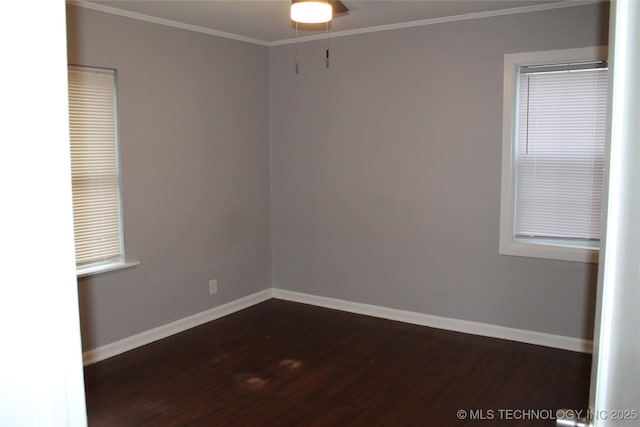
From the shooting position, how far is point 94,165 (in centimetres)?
366

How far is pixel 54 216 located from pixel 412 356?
3.35m

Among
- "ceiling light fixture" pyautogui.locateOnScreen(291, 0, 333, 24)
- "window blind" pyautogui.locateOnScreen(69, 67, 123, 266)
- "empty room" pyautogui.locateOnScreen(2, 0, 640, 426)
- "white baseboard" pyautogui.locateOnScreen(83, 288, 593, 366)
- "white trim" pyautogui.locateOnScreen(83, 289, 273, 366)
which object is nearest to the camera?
"ceiling light fixture" pyautogui.locateOnScreen(291, 0, 333, 24)

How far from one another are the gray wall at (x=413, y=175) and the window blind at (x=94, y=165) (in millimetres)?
1690

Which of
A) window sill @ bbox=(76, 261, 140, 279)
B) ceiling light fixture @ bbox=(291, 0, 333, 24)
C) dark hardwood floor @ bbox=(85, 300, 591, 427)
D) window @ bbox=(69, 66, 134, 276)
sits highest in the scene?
ceiling light fixture @ bbox=(291, 0, 333, 24)

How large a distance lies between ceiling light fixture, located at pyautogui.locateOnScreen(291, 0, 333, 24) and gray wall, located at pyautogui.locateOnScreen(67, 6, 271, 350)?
4.81 feet

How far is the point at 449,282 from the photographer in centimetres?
432

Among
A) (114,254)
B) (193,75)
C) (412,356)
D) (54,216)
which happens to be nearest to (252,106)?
(193,75)

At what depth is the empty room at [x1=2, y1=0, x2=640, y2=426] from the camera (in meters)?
3.39

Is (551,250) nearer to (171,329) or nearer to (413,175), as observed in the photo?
(413,175)

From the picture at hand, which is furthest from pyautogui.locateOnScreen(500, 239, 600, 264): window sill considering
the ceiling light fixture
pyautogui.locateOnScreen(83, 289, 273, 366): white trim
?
pyautogui.locateOnScreen(83, 289, 273, 366): white trim

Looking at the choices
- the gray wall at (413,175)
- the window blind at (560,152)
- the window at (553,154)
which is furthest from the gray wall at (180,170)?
the window blind at (560,152)

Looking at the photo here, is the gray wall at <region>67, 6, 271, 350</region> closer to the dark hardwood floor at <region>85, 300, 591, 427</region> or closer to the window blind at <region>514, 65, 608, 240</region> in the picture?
the dark hardwood floor at <region>85, 300, 591, 427</region>

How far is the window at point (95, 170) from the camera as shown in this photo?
3551mm

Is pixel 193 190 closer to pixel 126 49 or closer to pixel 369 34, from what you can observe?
pixel 126 49
